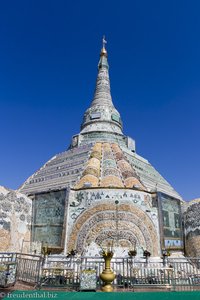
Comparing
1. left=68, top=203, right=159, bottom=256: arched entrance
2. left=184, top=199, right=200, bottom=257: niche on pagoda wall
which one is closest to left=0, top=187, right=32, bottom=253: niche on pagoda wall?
left=68, top=203, right=159, bottom=256: arched entrance

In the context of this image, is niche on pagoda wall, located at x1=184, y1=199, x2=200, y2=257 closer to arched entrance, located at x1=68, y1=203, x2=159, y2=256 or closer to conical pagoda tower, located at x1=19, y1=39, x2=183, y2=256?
conical pagoda tower, located at x1=19, y1=39, x2=183, y2=256

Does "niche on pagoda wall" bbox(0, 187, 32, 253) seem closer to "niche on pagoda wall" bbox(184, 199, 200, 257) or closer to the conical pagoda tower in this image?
the conical pagoda tower

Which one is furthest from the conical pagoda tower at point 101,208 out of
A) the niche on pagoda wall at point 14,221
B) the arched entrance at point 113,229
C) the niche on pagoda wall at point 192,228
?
the niche on pagoda wall at point 14,221

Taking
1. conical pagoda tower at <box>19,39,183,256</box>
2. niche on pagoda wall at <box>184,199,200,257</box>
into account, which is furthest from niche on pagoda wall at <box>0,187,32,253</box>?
niche on pagoda wall at <box>184,199,200,257</box>

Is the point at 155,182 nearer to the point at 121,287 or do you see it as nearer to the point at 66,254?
the point at 66,254

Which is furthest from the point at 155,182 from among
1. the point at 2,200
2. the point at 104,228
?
the point at 2,200

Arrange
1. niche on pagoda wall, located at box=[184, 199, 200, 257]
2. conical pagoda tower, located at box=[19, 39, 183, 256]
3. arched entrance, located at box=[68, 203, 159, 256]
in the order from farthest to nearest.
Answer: niche on pagoda wall, located at box=[184, 199, 200, 257], conical pagoda tower, located at box=[19, 39, 183, 256], arched entrance, located at box=[68, 203, 159, 256]

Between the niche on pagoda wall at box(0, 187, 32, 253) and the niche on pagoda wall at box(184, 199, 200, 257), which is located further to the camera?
the niche on pagoda wall at box(184, 199, 200, 257)

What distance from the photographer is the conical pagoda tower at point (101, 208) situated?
19.5 m

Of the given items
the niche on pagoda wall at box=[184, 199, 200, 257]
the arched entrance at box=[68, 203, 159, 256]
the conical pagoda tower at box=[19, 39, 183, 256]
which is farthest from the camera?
the niche on pagoda wall at box=[184, 199, 200, 257]

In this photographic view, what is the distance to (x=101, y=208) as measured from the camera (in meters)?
20.3

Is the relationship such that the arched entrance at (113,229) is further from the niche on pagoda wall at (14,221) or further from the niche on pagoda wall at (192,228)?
the niche on pagoda wall at (14,221)

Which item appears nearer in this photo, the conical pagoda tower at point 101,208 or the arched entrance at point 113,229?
the arched entrance at point 113,229

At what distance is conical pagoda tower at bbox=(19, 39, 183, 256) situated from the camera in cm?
1953
